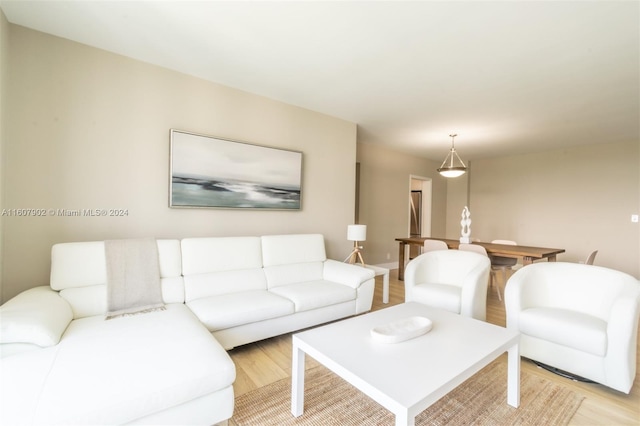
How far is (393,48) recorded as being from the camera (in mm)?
2293

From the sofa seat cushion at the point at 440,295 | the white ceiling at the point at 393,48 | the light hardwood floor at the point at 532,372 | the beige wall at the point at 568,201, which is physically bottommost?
the light hardwood floor at the point at 532,372

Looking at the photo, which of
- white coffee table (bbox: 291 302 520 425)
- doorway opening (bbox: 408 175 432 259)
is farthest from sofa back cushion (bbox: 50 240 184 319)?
doorway opening (bbox: 408 175 432 259)

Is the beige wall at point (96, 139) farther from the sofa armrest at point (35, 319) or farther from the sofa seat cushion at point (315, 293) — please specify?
the sofa seat cushion at point (315, 293)

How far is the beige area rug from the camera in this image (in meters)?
1.56

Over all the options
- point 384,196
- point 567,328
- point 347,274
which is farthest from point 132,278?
point 384,196

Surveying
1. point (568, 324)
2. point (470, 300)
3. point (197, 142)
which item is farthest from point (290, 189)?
point (568, 324)

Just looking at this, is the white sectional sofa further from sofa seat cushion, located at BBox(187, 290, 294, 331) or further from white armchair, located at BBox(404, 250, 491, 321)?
white armchair, located at BBox(404, 250, 491, 321)

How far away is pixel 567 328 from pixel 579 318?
19cm

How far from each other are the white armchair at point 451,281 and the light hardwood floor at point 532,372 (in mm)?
561

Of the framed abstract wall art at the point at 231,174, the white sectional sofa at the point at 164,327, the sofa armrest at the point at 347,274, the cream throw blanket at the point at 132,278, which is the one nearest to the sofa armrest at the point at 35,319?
the white sectional sofa at the point at 164,327

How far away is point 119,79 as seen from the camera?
2.47 metres

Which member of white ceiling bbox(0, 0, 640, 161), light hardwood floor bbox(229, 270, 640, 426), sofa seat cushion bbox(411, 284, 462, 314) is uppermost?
white ceiling bbox(0, 0, 640, 161)

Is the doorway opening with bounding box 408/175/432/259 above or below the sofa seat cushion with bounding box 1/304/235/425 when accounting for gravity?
above

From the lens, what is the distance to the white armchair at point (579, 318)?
1.73 metres
